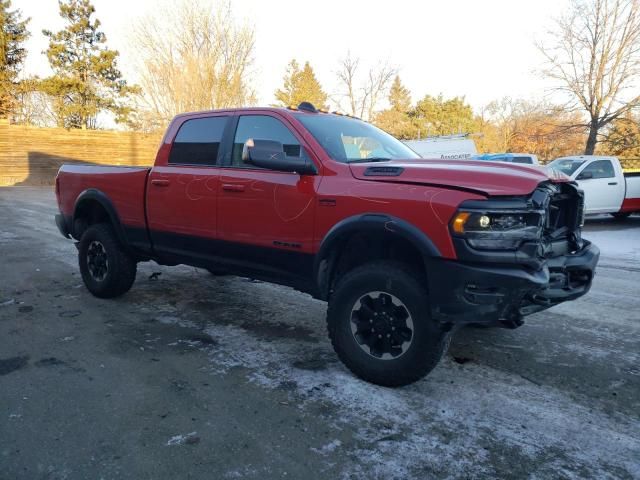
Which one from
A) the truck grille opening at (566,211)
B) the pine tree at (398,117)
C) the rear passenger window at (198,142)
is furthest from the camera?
the pine tree at (398,117)

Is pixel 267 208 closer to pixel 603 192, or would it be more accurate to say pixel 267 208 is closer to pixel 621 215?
pixel 603 192

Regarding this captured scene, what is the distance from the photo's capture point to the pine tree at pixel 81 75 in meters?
32.5

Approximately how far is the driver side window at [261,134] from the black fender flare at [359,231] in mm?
→ 782

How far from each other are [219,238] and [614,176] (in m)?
12.2

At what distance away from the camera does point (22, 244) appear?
823 centimetres

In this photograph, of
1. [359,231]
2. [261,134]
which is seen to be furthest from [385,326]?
[261,134]

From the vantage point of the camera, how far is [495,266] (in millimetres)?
2689

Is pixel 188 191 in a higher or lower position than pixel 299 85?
lower

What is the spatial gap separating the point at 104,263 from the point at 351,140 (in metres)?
3.03

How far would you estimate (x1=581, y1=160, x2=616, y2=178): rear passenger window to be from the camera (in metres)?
12.6

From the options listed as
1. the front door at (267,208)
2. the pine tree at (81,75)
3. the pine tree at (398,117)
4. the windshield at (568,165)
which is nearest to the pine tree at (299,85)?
the pine tree at (398,117)

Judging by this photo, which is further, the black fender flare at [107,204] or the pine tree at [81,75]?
the pine tree at [81,75]

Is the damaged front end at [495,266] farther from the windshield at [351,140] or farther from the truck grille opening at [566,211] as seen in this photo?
the windshield at [351,140]

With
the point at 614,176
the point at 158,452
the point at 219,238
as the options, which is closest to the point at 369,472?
the point at 158,452
